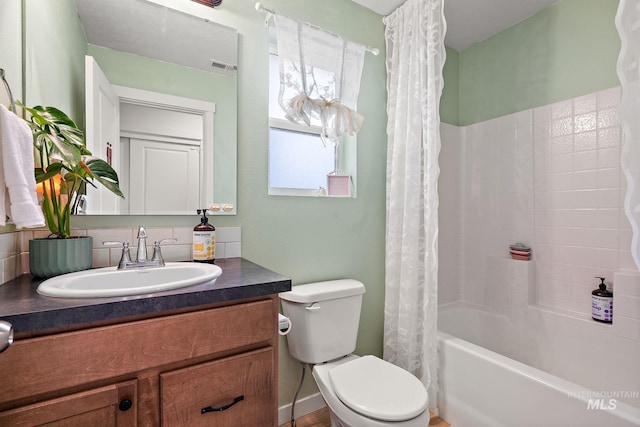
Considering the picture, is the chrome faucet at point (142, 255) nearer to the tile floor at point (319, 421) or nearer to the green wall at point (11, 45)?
the green wall at point (11, 45)

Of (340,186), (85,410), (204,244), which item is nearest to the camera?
(85,410)

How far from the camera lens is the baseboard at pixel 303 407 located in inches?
64.9

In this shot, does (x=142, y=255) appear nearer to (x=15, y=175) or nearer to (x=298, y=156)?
(x=15, y=175)

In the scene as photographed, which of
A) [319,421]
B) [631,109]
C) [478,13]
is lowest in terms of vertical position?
[319,421]

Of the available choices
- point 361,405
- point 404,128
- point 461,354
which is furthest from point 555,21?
point 361,405

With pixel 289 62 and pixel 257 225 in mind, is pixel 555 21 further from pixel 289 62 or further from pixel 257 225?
pixel 257 225

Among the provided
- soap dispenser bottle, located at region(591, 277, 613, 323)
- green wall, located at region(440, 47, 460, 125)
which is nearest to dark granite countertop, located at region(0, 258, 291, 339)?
soap dispenser bottle, located at region(591, 277, 613, 323)

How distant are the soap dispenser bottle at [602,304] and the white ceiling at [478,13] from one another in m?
1.74

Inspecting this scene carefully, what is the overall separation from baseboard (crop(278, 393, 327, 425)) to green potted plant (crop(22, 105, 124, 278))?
3.96 ft

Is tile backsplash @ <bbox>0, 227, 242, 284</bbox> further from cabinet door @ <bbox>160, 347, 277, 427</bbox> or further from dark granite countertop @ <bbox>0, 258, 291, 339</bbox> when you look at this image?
cabinet door @ <bbox>160, 347, 277, 427</bbox>

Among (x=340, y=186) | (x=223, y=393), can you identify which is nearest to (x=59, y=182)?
(x=223, y=393)

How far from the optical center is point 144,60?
1331mm

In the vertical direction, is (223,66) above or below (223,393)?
above

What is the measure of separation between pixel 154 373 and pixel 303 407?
3.78ft
